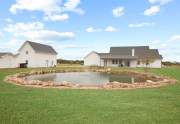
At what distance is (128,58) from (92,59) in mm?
8657

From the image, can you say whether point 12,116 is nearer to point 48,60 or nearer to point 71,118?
point 71,118

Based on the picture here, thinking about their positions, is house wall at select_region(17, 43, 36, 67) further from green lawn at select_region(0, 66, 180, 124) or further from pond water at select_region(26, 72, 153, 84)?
green lawn at select_region(0, 66, 180, 124)

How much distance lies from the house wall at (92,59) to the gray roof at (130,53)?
1290mm

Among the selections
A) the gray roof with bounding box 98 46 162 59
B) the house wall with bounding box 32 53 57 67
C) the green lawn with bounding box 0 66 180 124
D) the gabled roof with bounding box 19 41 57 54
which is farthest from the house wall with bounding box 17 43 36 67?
the green lawn with bounding box 0 66 180 124

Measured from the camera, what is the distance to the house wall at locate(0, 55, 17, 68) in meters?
42.9

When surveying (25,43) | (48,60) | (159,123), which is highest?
(25,43)

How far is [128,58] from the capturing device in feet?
171

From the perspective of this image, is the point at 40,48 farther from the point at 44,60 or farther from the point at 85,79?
the point at 85,79

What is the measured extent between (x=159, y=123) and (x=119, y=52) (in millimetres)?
50939

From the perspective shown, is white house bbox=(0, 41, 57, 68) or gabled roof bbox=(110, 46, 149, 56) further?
gabled roof bbox=(110, 46, 149, 56)

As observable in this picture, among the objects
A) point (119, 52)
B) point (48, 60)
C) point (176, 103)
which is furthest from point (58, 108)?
point (119, 52)

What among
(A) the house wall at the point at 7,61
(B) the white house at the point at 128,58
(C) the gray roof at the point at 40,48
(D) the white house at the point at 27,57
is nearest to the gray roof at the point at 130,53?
(B) the white house at the point at 128,58

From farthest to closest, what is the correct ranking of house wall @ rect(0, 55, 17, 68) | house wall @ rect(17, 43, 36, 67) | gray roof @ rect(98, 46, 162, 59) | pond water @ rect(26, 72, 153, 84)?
gray roof @ rect(98, 46, 162, 59) < house wall @ rect(17, 43, 36, 67) < house wall @ rect(0, 55, 17, 68) < pond water @ rect(26, 72, 153, 84)

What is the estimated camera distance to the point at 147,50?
185ft
